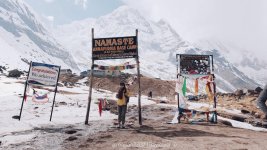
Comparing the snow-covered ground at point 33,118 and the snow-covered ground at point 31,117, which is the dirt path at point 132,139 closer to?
the snow-covered ground at point 33,118

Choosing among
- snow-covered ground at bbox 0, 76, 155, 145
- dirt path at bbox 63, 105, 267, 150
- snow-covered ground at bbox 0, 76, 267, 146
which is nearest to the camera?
Answer: dirt path at bbox 63, 105, 267, 150

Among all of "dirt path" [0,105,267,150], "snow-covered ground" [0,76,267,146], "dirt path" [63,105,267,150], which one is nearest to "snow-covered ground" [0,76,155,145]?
"snow-covered ground" [0,76,267,146]

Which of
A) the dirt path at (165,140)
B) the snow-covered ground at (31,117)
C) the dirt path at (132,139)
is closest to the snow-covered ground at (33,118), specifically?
the snow-covered ground at (31,117)

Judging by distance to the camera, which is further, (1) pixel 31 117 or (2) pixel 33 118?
(1) pixel 31 117

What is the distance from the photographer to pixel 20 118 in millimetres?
20656

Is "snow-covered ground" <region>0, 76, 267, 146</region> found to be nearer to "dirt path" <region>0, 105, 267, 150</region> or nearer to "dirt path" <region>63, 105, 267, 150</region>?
"dirt path" <region>0, 105, 267, 150</region>

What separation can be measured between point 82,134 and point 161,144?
4.55m

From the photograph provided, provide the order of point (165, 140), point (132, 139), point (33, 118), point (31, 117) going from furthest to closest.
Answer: point (31, 117), point (33, 118), point (132, 139), point (165, 140)

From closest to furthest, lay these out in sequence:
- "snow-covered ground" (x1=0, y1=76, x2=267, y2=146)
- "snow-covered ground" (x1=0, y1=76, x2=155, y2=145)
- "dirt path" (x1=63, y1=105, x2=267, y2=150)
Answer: "dirt path" (x1=63, y1=105, x2=267, y2=150) → "snow-covered ground" (x1=0, y1=76, x2=267, y2=146) → "snow-covered ground" (x1=0, y1=76, x2=155, y2=145)

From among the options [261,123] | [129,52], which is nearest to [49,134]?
[129,52]

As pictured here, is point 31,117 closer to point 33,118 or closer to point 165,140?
→ point 33,118

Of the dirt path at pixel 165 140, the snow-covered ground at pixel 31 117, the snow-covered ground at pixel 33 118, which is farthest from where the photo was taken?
the snow-covered ground at pixel 31 117

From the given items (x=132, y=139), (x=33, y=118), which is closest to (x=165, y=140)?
(x=132, y=139)

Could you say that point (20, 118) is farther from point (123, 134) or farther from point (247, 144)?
point (247, 144)
